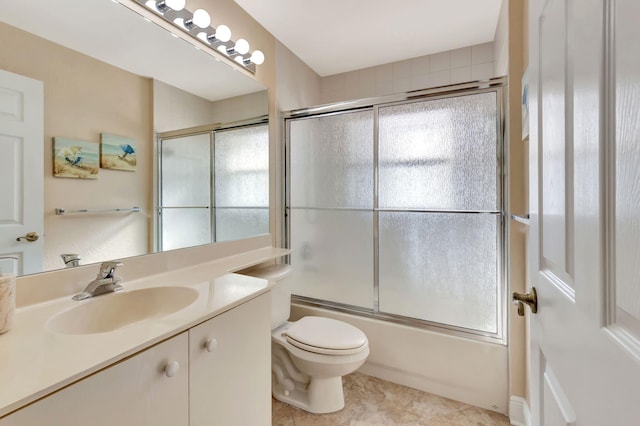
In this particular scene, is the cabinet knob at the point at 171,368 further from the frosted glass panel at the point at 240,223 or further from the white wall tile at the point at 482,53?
the white wall tile at the point at 482,53

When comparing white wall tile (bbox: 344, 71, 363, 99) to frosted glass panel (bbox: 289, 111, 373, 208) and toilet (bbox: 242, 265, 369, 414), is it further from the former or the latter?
toilet (bbox: 242, 265, 369, 414)

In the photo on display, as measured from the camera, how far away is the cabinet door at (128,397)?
0.54 meters

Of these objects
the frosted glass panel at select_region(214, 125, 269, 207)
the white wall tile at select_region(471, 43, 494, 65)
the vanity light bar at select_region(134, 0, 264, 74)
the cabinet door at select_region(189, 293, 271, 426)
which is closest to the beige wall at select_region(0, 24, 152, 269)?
the vanity light bar at select_region(134, 0, 264, 74)

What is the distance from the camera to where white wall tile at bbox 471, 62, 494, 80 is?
2172 mm

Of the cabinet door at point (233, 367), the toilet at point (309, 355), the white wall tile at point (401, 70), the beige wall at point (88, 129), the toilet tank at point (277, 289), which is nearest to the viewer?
the cabinet door at point (233, 367)

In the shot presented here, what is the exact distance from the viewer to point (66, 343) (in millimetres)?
676

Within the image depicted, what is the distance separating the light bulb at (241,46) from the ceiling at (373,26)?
223 millimetres

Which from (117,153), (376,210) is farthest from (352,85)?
(117,153)

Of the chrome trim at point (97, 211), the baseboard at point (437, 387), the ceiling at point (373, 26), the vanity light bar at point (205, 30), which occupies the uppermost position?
the ceiling at point (373, 26)

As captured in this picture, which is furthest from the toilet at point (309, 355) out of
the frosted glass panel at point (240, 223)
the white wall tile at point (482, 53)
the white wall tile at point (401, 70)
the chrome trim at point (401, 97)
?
the white wall tile at point (482, 53)

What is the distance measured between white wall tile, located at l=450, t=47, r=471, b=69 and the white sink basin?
2.42m

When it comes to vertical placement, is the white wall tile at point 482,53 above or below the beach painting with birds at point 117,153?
above

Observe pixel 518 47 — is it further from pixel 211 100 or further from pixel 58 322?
pixel 58 322

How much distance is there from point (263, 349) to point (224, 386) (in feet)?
0.66
